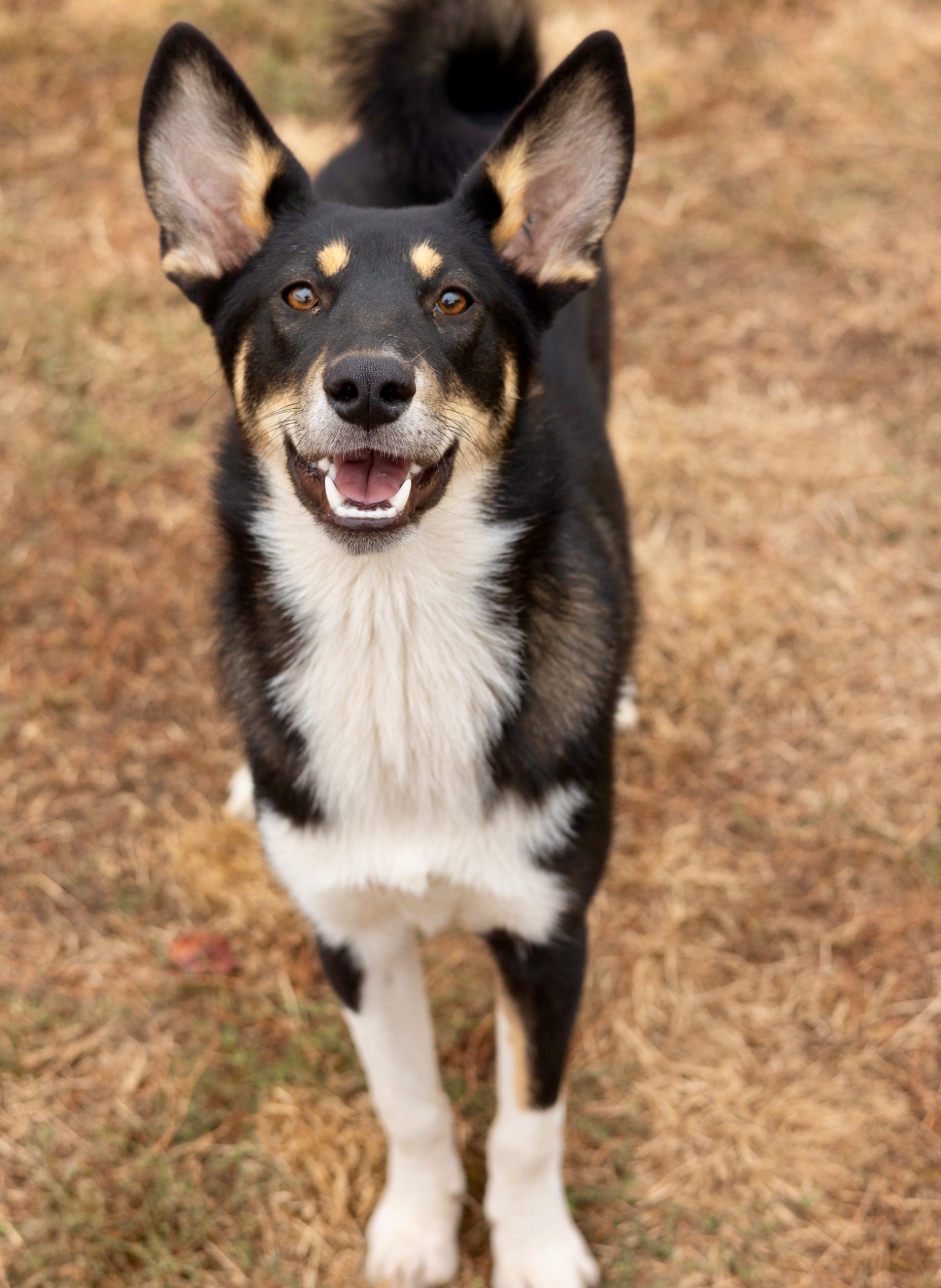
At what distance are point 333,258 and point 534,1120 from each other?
80.0 inches

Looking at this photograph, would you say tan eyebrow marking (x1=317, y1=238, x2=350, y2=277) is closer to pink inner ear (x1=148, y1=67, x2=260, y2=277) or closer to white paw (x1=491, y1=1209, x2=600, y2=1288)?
pink inner ear (x1=148, y1=67, x2=260, y2=277)

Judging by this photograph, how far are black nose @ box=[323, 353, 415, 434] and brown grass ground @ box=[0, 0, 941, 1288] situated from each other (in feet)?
2.88

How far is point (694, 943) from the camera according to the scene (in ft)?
12.9

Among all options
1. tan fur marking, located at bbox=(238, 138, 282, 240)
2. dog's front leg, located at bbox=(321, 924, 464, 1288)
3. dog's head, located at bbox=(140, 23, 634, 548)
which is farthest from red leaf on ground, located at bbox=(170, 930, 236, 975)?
tan fur marking, located at bbox=(238, 138, 282, 240)

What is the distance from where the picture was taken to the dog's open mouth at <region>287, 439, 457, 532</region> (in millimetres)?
2520

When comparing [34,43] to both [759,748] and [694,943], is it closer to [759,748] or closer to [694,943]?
[759,748]

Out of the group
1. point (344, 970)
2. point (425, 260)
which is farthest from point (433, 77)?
point (344, 970)

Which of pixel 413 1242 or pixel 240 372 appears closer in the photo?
pixel 240 372

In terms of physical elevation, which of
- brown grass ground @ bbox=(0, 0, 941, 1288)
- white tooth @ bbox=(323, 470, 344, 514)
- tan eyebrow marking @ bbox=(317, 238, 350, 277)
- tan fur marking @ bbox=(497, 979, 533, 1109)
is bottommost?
brown grass ground @ bbox=(0, 0, 941, 1288)

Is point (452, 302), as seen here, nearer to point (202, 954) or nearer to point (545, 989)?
point (545, 989)

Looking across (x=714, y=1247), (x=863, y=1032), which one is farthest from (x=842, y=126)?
(x=714, y=1247)

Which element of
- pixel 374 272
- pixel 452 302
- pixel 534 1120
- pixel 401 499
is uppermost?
pixel 374 272

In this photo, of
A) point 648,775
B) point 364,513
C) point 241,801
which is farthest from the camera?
point 648,775

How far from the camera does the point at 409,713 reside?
2.76 m
